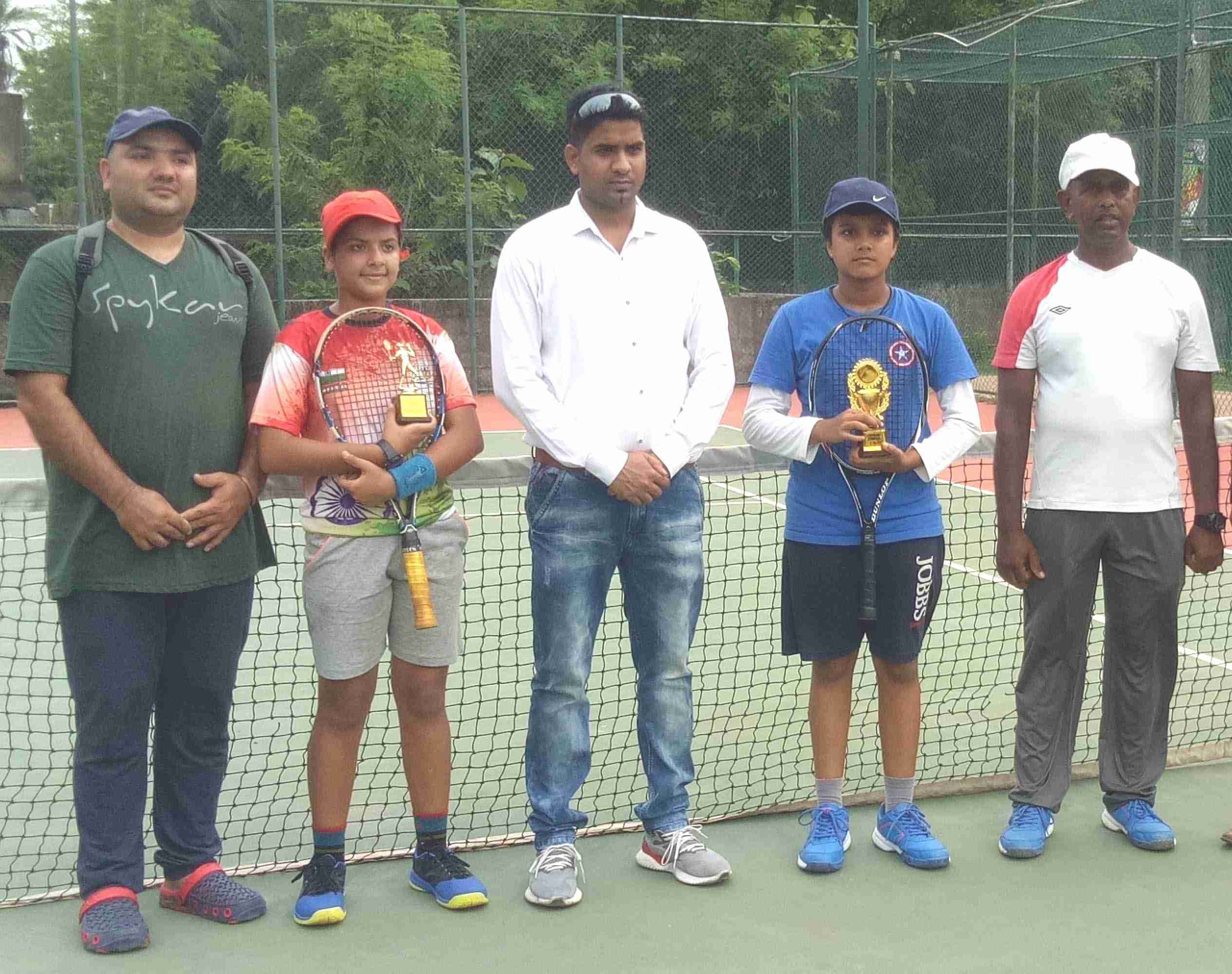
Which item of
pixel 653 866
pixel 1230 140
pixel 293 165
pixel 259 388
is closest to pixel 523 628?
pixel 653 866

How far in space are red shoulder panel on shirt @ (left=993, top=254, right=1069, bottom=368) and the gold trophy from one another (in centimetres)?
148

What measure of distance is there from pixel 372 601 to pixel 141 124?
1.17m

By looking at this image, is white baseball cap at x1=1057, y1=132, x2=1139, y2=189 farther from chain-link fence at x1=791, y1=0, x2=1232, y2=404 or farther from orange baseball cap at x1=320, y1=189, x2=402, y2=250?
chain-link fence at x1=791, y1=0, x2=1232, y2=404

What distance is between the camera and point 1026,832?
3.78 metres

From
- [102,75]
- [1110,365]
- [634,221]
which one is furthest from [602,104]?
[102,75]

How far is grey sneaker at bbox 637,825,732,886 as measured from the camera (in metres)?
3.59

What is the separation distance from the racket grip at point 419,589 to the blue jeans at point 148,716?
A: 1.36ft

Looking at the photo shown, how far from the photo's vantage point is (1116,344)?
370 cm

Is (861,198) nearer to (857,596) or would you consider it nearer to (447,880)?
(857,596)

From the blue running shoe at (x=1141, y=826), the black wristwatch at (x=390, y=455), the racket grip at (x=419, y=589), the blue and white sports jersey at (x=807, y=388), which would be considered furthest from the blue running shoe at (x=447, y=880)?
the blue running shoe at (x=1141, y=826)

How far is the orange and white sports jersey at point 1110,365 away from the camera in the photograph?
3.71 m

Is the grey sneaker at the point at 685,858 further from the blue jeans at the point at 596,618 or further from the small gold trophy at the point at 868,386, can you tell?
the small gold trophy at the point at 868,386

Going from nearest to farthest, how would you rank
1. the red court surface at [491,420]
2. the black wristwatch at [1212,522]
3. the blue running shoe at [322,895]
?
the blue running shoe at [322,895] → the black wristwatch at [1212,522] → the red court surface at [491,420]

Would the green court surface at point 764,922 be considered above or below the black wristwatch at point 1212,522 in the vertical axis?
below
